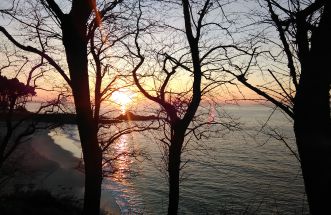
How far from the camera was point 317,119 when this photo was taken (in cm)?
285

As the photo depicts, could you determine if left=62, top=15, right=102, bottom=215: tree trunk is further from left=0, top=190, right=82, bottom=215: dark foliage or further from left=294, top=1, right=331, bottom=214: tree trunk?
left=0, top=190, right=82, bottom=215: dark foliage

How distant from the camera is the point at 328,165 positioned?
9.12 feet

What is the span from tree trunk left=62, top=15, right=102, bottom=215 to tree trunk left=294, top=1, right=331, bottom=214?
443cm

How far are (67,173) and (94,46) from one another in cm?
2781

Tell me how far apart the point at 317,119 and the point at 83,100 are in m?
4.83

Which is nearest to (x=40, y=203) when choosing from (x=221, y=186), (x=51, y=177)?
(x=51, y=177)

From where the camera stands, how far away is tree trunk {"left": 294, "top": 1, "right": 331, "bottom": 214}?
2.77 meters

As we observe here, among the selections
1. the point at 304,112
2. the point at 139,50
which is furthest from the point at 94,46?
the point at 304,112

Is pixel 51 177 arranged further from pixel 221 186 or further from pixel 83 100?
pixel 83 100

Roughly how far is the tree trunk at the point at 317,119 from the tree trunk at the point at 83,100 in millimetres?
4431

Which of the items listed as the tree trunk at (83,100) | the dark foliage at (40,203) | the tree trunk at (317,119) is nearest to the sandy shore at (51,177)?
the dark foliage at (40,203)

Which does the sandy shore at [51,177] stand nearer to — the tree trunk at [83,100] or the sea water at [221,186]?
the sea water at [221,186]

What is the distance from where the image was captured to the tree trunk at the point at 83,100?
6.25 metres

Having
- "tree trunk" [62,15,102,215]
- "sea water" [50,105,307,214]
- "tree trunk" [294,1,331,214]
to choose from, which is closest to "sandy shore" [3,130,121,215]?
"sea water" [50,105,307,214]
